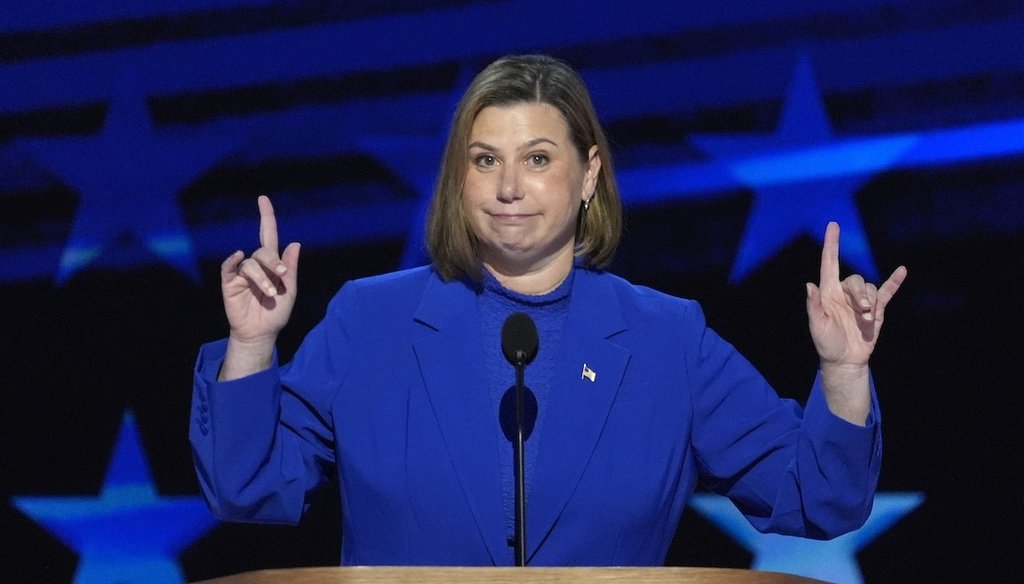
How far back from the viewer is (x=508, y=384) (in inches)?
89.9

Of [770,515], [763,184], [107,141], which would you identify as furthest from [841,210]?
[107,141]

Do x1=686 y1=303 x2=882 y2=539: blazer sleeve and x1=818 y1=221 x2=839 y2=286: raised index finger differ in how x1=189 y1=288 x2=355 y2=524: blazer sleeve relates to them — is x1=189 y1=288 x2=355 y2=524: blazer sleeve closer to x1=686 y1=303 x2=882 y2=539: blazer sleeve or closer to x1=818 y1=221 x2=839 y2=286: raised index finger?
x1=686 y1=303 x2=882 y2=539: blazer sleeve

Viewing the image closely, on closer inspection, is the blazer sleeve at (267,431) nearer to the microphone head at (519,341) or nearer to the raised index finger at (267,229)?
the raised index finger at (267,229)

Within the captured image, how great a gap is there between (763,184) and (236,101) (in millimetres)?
1181

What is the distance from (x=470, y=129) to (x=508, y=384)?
1.31ft

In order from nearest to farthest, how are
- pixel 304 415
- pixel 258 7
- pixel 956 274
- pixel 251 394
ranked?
pixel 251 394 < pixel 304 415 < pixel 956 274 < pixel 258 7

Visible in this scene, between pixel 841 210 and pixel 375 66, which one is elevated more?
pixel 375 66

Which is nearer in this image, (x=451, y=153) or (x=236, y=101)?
(x=451, y=153)

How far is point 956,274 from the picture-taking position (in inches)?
123

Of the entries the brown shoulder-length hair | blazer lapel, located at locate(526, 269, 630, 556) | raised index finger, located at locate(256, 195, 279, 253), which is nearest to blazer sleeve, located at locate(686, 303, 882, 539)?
blazer lapel, located at locate(526, 269, 630, 556)

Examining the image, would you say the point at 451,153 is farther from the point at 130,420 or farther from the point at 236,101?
the point at 130,420

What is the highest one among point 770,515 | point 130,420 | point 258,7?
point 258,7

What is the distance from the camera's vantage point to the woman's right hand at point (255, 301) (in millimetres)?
2041

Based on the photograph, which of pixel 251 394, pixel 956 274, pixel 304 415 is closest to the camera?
pixel 251 394
